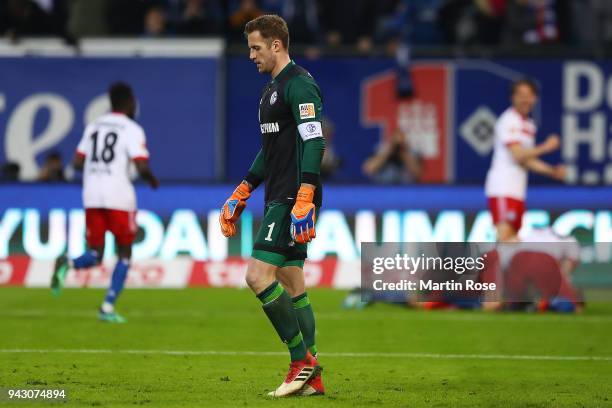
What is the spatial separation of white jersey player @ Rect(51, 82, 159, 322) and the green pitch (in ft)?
2.09

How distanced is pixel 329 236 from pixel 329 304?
1.86 meters

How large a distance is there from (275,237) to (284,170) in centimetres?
43

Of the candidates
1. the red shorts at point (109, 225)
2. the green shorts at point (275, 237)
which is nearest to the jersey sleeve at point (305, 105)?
the green shorts at point (275, 237)

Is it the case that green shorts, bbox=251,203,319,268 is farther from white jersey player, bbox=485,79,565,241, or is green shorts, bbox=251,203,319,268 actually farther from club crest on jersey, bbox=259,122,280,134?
white jersey player, bbox=485,79,565,241

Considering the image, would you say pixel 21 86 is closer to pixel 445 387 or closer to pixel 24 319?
pixel 24 319

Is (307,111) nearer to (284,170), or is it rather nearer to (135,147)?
(284,170)

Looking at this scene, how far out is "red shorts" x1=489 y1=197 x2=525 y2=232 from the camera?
1410 centimetres

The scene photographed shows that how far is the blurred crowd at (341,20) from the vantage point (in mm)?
20375

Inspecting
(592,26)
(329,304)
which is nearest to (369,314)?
(329,304)

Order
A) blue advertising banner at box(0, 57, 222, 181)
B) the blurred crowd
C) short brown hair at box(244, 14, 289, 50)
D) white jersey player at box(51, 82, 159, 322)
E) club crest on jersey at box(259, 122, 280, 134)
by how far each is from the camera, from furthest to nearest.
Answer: the blurred crowd
blue advertising banner at box(0, 57, 222, 181)
white jersey player at box(51, 82, 159, 322)
club crest on jersey at box(259, 122, 280, 134)
short brown hair at box(244, 14, 289, 50)

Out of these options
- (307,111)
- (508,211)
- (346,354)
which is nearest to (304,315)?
(307,111)

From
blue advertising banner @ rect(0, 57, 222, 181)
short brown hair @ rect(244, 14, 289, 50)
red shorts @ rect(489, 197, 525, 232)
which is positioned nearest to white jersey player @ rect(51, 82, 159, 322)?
red shorts @ rect(489, 197, 525, 232)

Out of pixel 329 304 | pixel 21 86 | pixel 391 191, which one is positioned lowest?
pixel 329 304

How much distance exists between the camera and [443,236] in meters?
16.8
